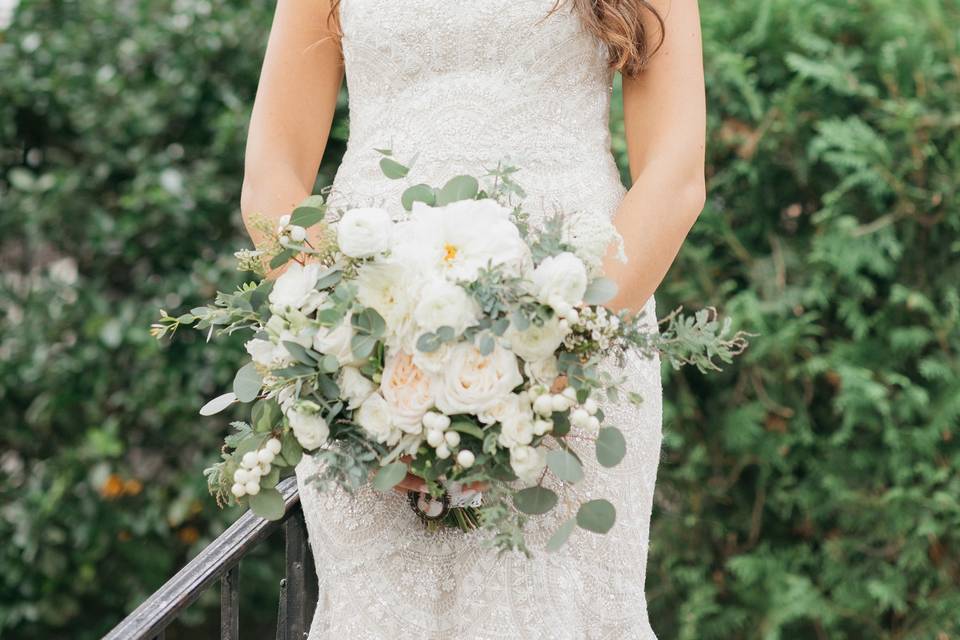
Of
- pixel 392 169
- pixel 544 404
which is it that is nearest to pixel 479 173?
pixel 392 169

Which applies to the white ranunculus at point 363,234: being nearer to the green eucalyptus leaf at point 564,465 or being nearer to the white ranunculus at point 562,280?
the white ranunculus at point 562,280

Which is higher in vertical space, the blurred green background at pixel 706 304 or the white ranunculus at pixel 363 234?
the white ranunculus at pixel 363 234

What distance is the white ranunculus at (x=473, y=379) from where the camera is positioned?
1.40m

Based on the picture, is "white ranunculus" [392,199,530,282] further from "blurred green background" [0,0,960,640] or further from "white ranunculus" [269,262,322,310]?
"blurred green background" [0,0,960,640]

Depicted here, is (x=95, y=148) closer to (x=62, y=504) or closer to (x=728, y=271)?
(x=62, y=504)

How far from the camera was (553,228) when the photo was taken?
1485 mm

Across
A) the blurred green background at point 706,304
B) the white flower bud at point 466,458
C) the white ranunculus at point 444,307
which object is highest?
the white ranunculus at point 444,307

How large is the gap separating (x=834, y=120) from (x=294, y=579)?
1.92 m

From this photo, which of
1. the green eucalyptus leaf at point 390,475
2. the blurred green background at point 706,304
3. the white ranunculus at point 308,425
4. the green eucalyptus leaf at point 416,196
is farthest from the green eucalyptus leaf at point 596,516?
the blurred green background at point 706,304

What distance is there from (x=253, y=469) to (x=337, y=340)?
0.21 m

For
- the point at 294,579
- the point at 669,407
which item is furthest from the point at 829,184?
the point at 294,579

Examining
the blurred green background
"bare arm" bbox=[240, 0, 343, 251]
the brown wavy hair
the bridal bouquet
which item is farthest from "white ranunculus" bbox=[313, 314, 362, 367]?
the blurred green background

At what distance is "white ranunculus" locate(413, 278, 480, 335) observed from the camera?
4.58 ft

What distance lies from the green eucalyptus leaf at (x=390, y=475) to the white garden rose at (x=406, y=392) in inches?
1.8
